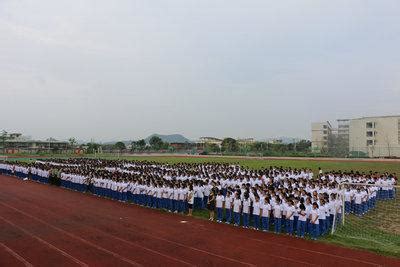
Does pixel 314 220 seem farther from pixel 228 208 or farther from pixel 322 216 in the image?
pixel 228 208

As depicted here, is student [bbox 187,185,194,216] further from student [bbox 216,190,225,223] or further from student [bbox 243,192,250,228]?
student [bbox 243,192,250,228]

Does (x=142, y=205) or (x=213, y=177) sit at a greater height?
(x=213, y=177)

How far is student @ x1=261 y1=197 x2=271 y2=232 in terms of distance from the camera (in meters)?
13.2

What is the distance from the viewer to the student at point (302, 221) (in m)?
12.2

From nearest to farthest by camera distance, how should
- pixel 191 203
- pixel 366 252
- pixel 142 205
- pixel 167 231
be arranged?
pixel 366 252
pixel 167 231
pixel 191 203
pixel 142 205

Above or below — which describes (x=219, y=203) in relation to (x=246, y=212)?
above

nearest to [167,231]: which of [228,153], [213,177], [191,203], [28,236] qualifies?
[191,203]

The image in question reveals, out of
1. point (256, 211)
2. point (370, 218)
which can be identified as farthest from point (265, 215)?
point (370, 218)

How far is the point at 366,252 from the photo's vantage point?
35.1 ft

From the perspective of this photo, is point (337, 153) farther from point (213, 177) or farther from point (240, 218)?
point (240, 218)

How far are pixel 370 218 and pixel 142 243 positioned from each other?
898 centimetres

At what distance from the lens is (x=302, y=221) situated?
1229 cm

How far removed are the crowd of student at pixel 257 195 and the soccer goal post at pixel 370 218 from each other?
2.0 inches

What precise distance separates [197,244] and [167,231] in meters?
1.95
